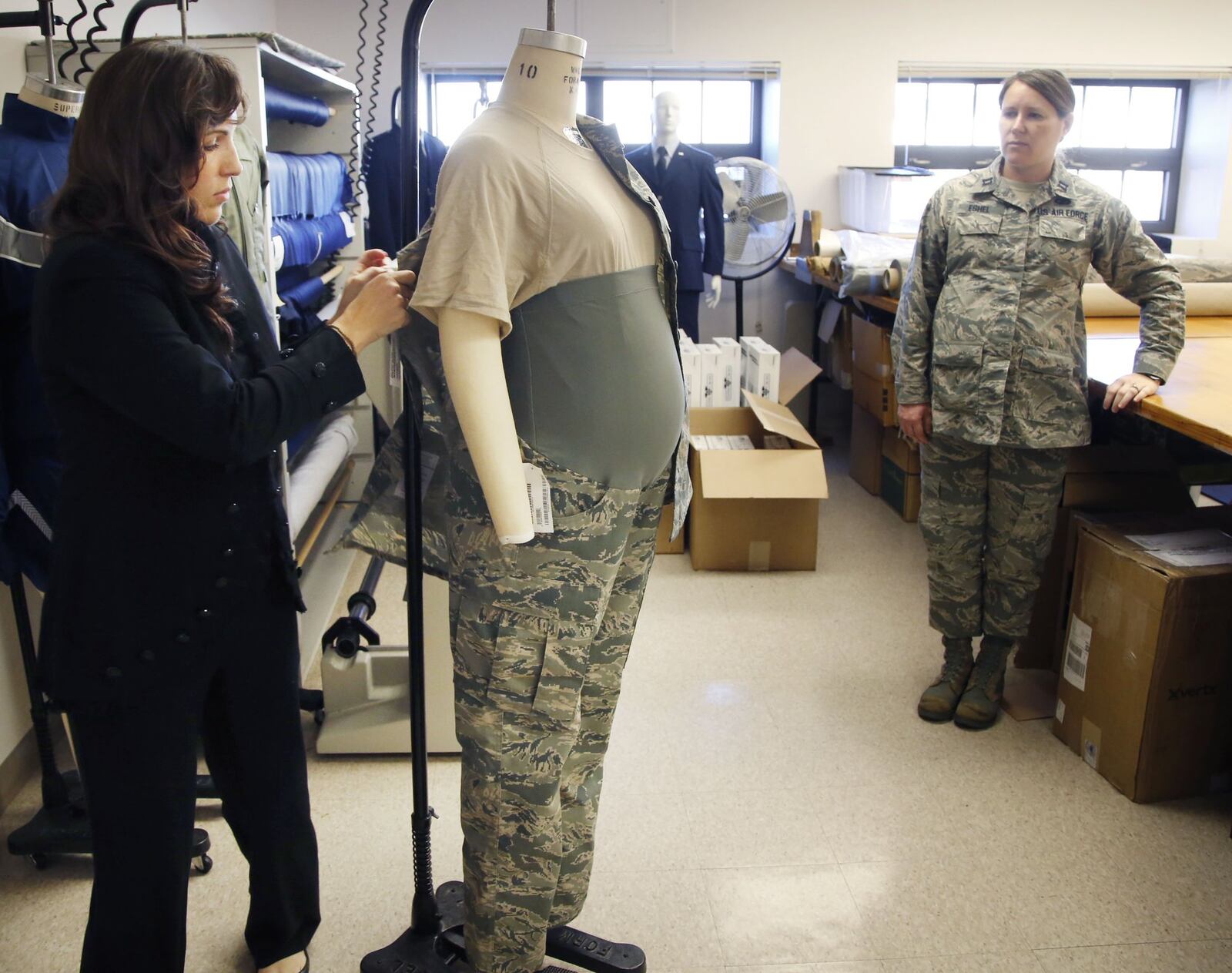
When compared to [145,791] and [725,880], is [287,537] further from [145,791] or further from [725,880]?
[725,880]

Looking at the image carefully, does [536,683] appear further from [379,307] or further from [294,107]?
[294,107]

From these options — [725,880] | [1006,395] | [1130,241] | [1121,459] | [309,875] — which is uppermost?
[1130,241]

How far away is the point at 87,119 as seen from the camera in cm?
120

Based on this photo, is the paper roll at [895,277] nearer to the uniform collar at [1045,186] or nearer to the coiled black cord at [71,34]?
the uniform collar at [1045,186]

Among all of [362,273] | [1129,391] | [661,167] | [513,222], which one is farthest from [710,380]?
[513,222]

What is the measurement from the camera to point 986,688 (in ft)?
8.63

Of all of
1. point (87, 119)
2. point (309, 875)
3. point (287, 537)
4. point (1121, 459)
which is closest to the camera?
point (87, 119)

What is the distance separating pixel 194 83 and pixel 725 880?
161cm

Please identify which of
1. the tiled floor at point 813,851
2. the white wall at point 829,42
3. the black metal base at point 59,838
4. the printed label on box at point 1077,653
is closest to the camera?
the tiled floor at point 813,851

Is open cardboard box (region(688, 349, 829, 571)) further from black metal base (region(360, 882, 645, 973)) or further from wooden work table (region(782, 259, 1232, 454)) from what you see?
black metal base (region(360, 882, 645, 973))

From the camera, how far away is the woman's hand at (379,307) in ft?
4.33

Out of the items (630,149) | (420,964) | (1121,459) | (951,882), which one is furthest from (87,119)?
(630,149)

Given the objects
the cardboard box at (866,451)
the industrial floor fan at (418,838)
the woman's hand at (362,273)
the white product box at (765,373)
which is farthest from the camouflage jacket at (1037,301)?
the cardboard box at (866,451)

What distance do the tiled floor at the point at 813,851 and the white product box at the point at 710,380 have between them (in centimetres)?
139
